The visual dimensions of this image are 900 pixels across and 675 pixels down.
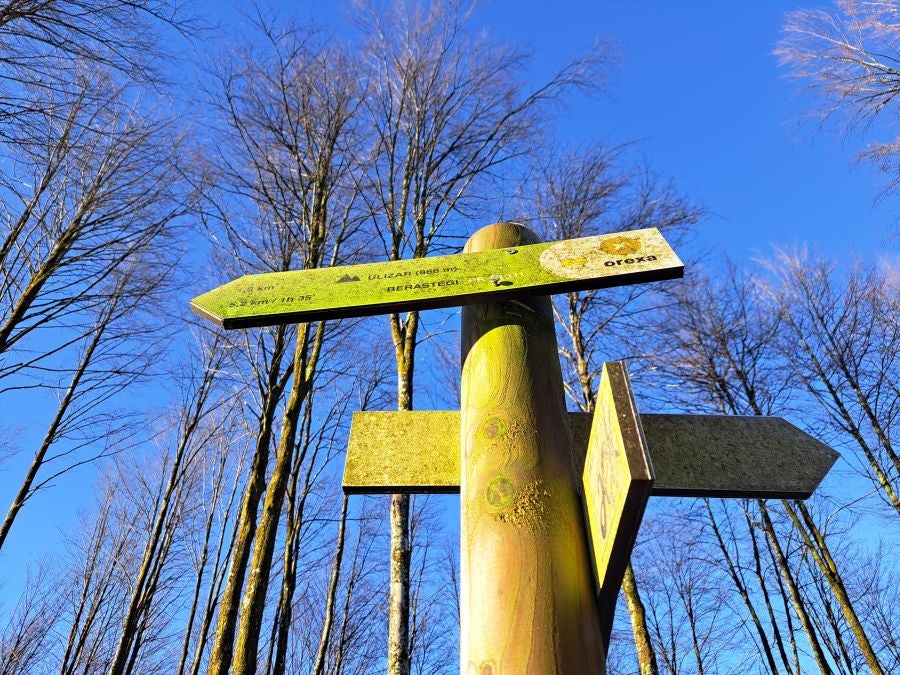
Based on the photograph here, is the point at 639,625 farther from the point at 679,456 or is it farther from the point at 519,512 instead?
the point at 519,512

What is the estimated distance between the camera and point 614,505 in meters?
1.06

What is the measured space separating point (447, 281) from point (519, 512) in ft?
2.12

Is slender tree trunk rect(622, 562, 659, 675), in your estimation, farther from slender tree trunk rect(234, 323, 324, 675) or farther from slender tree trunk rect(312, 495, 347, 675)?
slender tree trunk rect(312, 495, 347, 675)

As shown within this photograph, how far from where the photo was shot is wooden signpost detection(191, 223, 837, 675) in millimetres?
1142

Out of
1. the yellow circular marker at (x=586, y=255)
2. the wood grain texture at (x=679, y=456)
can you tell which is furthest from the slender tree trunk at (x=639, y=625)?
the yellow circular marker at (x=586, y=255)

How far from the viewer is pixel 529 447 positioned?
4.50 feet

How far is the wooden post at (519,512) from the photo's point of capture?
3.75ft

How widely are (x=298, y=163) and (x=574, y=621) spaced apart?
8.32m

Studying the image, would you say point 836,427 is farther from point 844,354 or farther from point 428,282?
point 428,282

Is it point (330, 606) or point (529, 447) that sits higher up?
point (330, 606)

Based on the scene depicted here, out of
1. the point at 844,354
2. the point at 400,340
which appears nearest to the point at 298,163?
the point at 400,340

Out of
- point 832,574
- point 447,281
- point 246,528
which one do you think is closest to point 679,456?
point 447,281

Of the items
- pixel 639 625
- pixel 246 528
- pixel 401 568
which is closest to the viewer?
pixel 401 568

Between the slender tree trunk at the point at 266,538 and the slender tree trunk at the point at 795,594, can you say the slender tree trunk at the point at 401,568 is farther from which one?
the slender tree trunk at the point at 795,594
